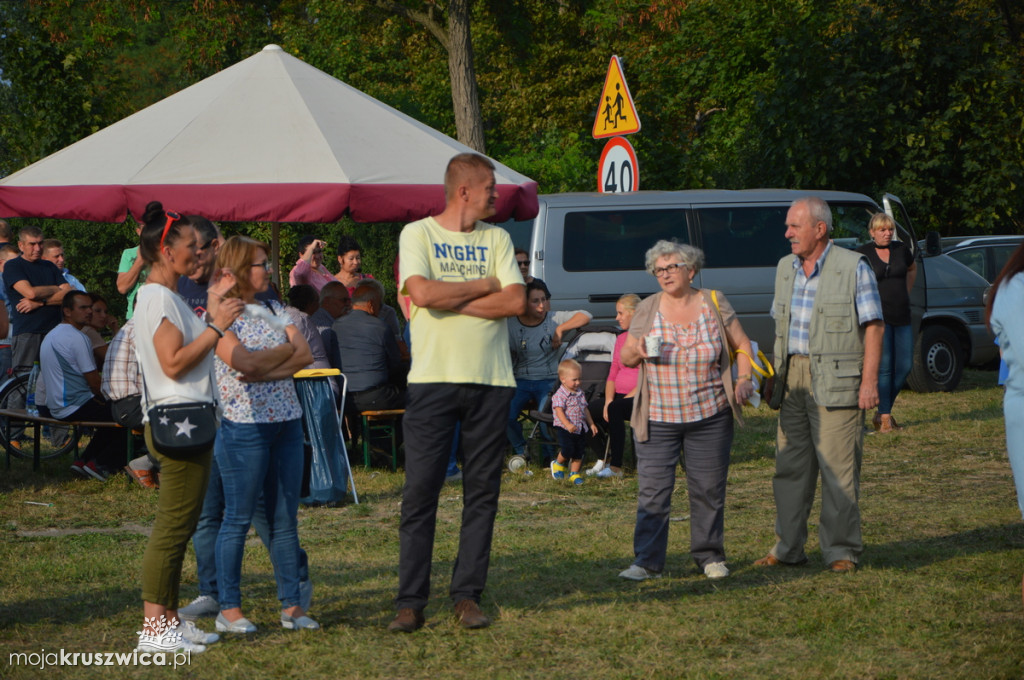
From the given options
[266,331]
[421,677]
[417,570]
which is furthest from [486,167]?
[421,677]

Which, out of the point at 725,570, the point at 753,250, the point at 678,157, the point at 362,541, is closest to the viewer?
the point at 725,570

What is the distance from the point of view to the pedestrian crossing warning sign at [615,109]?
39.8 ft

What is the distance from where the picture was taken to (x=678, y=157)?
18.6 metres

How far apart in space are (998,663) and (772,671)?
0.90m

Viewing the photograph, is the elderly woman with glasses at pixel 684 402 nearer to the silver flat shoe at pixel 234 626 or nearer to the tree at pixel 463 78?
the silver flat shoe at pixel 234 626

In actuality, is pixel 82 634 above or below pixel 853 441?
below

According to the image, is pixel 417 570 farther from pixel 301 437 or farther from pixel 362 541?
pixel 362 541

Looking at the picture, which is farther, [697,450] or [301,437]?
[697,450]

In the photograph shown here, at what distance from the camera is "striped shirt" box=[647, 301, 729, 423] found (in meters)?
6.32

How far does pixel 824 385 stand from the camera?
639cm

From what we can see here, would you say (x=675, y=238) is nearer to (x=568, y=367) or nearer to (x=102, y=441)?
(x=568, y=367)

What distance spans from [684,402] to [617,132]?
21.2 ft

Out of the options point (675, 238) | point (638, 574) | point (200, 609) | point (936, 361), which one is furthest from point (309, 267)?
point (936, 361)

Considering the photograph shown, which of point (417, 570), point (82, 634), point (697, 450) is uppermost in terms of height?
point (697, 450)
